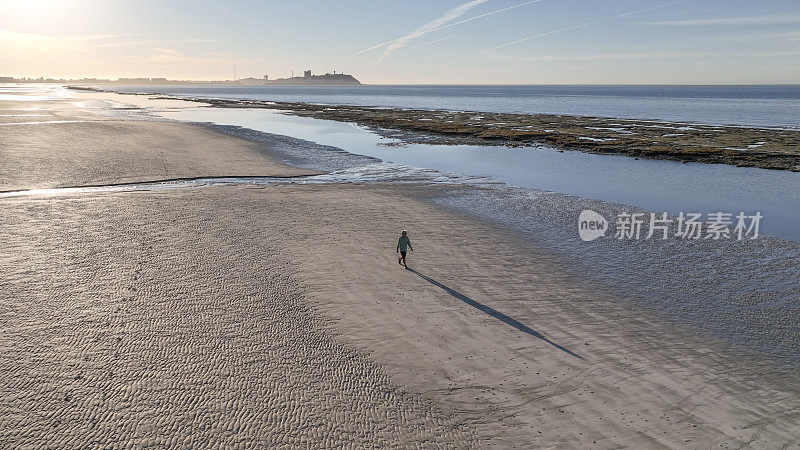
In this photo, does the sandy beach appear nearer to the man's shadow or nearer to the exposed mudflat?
the man's shadow

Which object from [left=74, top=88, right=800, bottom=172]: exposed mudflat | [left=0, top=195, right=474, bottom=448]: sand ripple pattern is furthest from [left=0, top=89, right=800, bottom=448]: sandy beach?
[left=74, top=88, right=800, bottom=172]: exposed mudflat

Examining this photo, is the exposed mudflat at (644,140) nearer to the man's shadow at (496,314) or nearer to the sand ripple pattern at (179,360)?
the man's shadow at (496,314)

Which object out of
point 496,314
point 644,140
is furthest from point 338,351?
point 644,140

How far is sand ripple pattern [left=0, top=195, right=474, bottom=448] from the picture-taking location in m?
7.86

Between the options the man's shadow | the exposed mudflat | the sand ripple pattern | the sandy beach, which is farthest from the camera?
the exposed mudflat

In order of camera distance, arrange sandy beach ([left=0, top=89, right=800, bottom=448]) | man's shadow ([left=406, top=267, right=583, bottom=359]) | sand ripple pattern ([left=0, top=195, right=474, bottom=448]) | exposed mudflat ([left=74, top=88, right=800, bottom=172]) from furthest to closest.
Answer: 1. exposed mudflat ([left=74, top=88, right=800, bottom=172])
2. man's shadow ([left=406, top=267, right=583, bottom=359])
3. sandy beach ([left=0, top=89, right=800, bottom=448])
4. sand ripple pattern ([left=0, top=195, right=474, bottom=448])

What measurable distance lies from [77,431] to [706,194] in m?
31.8

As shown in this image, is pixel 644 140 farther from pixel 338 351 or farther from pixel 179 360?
pixel 179 360

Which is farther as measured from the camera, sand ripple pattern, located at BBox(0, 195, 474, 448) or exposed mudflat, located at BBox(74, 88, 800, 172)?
exposed mudflat, located at BBox(74, 88, 800, 172)

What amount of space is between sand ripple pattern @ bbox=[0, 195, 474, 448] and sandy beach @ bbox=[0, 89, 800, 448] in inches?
1.7

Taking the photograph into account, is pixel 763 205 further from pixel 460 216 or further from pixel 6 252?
pixel 6 252

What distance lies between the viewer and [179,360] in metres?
9.70

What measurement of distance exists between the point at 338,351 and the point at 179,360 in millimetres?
3271

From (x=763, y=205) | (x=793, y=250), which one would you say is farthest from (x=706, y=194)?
(x=793, y=250)
